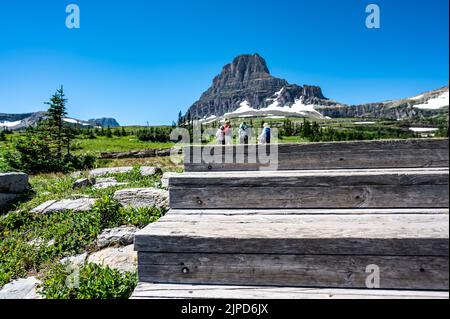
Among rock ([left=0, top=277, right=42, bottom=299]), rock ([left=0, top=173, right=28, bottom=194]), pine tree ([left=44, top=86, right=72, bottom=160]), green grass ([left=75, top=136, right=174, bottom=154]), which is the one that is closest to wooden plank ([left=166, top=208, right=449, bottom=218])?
rock ([left=0, top=277, right=42, bottom=299])

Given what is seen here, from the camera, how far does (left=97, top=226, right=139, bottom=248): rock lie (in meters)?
5.97

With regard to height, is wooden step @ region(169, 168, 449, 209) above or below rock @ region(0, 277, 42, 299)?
above

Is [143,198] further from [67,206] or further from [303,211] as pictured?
[303,211]

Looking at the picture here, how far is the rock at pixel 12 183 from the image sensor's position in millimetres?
11570

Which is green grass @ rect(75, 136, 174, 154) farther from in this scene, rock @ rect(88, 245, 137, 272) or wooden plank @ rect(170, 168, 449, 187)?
wooden plank @ rect(170, 168, 449, 187)

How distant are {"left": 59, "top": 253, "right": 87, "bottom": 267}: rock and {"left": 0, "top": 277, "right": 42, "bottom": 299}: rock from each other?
49 centimetres

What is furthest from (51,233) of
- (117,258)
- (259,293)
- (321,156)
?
(259,293)

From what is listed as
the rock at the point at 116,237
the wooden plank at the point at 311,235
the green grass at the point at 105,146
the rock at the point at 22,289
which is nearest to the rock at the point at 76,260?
the rock at the point at 116,237

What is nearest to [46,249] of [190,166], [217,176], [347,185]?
[190,166]

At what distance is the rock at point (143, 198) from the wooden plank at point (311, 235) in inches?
211

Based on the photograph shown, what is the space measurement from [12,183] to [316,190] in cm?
1212

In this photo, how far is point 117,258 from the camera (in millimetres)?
5262
